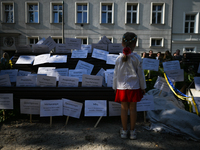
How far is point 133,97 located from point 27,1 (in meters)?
16.3

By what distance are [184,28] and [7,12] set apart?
17306mm

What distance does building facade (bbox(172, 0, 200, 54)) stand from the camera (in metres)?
14.8

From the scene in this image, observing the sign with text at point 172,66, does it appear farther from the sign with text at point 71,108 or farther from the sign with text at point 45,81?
the sign with text at point 45,81

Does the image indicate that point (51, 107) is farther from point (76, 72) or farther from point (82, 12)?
point (82, 12)

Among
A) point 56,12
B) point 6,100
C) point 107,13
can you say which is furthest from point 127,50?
point 56,12

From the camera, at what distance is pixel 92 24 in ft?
48.5

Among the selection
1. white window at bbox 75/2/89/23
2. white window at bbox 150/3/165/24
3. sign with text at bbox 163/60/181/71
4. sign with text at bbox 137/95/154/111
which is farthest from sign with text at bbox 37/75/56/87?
white window at bbox 150/3/165/24

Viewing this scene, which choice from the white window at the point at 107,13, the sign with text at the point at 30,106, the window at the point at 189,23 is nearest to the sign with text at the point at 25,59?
the sign with text at the point at 30,106

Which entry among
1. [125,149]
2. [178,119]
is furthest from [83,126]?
[178,119]

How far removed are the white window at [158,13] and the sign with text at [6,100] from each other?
15.2 meters

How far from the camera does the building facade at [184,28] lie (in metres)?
14.8

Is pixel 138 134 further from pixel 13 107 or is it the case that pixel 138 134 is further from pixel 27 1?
pixel 27 1

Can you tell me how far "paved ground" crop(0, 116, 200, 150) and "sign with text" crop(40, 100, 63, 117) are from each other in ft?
0.74

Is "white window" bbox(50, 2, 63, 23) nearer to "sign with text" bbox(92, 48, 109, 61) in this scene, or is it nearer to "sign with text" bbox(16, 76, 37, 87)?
"sign with text" bbox(92, 48, 109, 61)
